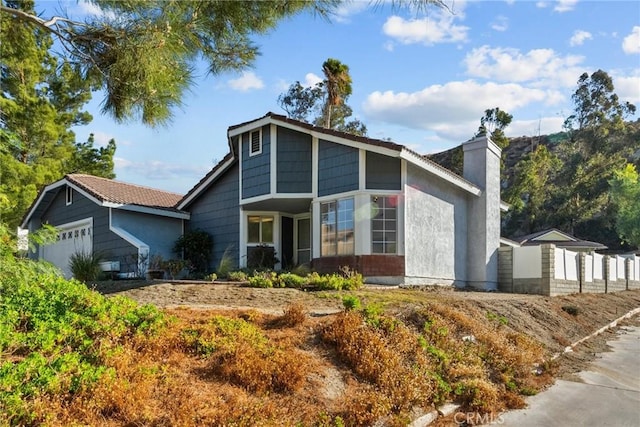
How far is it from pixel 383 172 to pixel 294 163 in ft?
10.1

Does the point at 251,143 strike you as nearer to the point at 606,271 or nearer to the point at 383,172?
the point at 383,172

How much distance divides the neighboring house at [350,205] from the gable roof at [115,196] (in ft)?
3.72

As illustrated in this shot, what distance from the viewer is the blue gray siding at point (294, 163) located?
1666 cm

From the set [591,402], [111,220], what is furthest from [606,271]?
[111,220]

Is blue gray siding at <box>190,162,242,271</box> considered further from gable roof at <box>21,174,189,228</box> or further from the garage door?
the garage door

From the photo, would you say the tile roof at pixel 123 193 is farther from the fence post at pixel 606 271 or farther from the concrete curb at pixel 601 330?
the fence post at pixel 606 271

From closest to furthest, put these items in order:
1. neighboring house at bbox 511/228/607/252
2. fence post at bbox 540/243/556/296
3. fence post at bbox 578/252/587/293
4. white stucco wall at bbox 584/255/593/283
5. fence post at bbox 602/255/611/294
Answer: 1. fence post at bbox 540/243/556/296
2. fence post at bbox 578/252/587/293
3. white stucco wall at bbox 584/255/593/283
4. fence post at bbox 602/255/611/294
5. neighboring house at bbox 511/228/607/252

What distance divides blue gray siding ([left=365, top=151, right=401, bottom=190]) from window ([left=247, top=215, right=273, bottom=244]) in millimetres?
4955

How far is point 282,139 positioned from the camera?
17.0 m

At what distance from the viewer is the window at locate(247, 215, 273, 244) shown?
18438 millimetres

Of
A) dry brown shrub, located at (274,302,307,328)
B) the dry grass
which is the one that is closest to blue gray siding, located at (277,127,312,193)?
the dry grass

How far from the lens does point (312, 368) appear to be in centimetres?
577

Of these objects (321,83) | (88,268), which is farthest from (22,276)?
(321,83)

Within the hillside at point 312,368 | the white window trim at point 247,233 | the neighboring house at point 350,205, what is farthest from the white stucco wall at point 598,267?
the hillside at point 312,368
